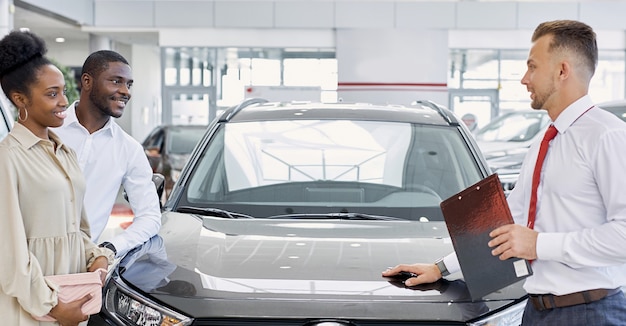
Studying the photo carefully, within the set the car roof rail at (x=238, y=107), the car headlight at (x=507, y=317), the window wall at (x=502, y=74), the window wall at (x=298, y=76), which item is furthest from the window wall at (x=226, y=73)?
the car headlight at (x=507, y=317)

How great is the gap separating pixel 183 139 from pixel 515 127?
4.99 metres

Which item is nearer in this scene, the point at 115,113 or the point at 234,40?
the point at 115,113

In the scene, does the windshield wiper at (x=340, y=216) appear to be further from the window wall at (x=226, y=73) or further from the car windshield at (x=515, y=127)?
the window wall at (x=226, y=73)

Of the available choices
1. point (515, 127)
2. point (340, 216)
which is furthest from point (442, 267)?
point (515, 127)

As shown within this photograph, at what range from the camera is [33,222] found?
2857 millimetres

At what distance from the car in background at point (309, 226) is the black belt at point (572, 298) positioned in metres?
0.41

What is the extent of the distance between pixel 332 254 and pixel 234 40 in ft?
71.7

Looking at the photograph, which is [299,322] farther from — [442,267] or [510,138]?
[510,138]

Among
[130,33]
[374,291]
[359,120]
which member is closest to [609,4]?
[130,33]

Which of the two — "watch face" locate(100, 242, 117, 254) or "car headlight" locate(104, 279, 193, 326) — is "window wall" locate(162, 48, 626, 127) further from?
"car headlight" locate(104, 279, 193, 326)

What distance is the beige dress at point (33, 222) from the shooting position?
9.05 feet

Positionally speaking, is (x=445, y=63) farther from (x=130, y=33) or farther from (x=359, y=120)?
(x=359, y=120)

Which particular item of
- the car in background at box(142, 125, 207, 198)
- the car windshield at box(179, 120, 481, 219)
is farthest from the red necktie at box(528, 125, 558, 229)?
the car in background at box(142, 125, 207, 198)

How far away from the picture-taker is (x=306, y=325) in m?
3.14
